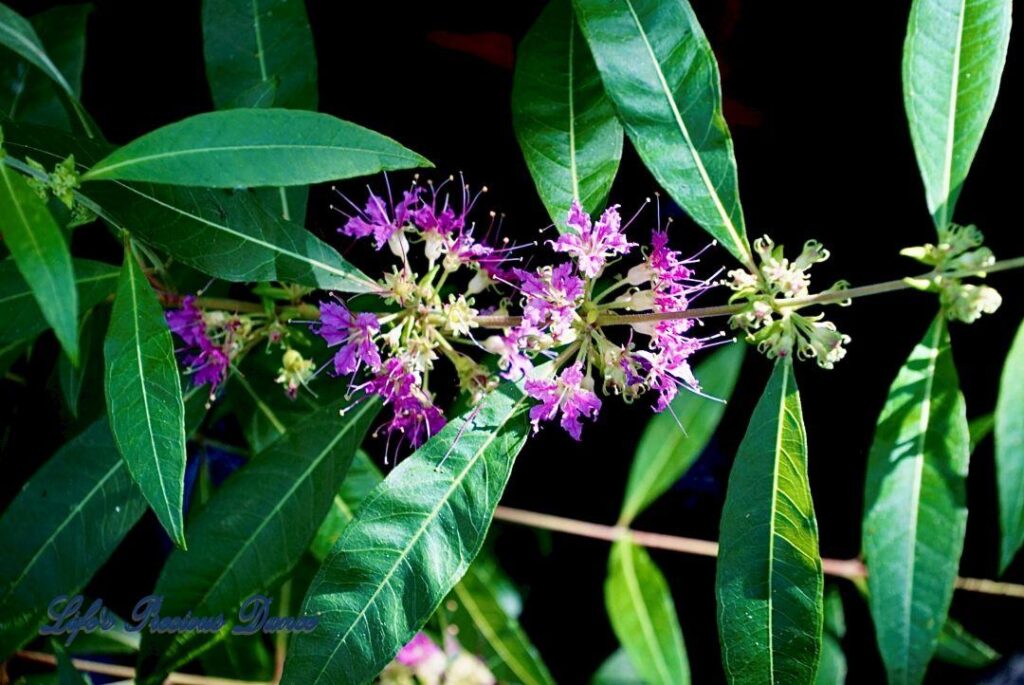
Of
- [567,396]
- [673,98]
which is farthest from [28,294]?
[673,98]

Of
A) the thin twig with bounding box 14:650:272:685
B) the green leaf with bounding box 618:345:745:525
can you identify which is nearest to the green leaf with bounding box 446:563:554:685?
the green leaf with bounding box 618:345:745:525

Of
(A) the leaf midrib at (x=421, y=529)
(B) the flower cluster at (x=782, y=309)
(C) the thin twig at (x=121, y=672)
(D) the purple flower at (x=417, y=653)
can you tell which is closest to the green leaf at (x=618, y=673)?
(D) the purple flower at (x=417, y=653)

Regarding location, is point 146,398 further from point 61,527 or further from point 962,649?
point 962,649

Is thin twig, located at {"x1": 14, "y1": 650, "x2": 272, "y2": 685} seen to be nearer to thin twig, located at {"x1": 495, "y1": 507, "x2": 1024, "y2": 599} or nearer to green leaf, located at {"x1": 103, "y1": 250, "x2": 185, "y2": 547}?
thin twig, located at {"x1": 495, "y1": 507, "x2": 1024, "y2": 599}

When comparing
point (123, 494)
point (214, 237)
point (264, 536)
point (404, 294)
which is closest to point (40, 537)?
point (123, 494)

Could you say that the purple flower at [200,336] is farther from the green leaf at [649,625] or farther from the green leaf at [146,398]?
the green leaf at [649,625]

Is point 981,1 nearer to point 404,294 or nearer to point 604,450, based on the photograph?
point 404,294
